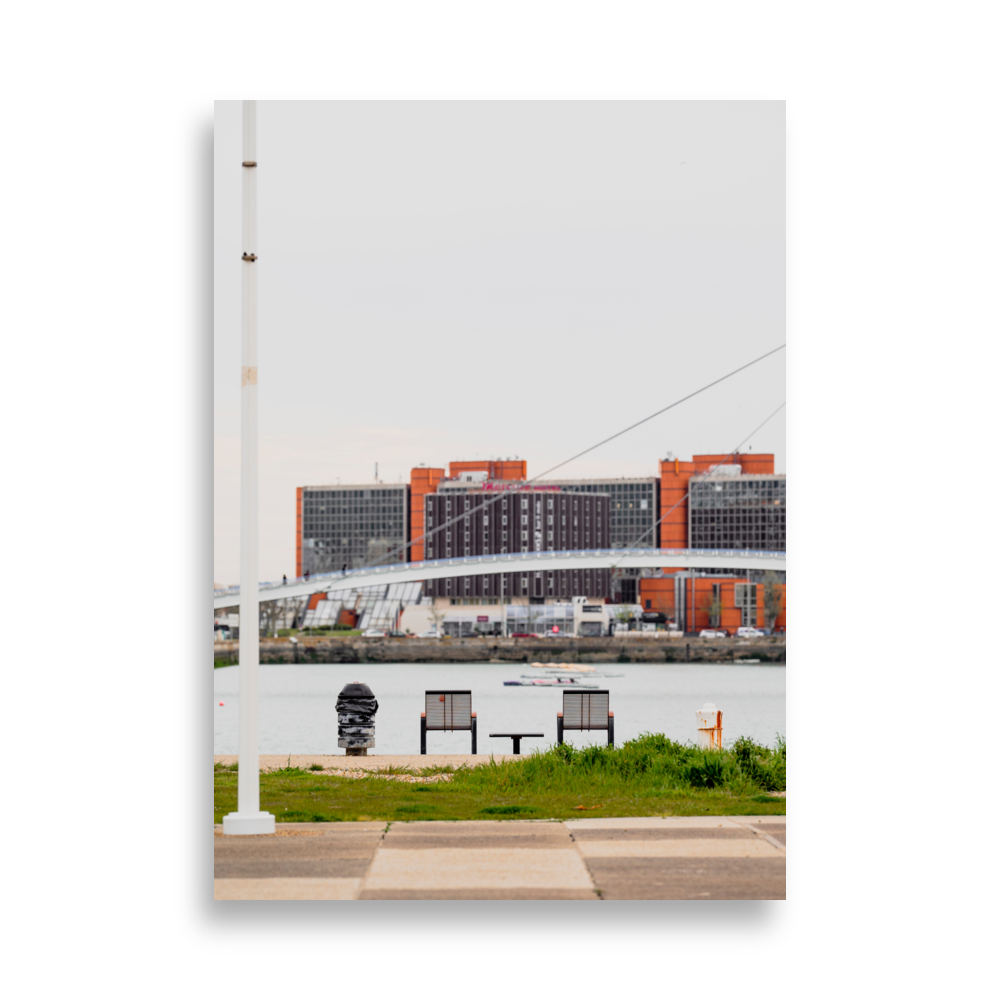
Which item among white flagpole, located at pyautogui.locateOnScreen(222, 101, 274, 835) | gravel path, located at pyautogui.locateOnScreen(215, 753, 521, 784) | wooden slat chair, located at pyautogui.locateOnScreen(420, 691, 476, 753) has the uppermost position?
white flagpole, located at pyautogui.locateOnScreen(222, 101, 274, 835)

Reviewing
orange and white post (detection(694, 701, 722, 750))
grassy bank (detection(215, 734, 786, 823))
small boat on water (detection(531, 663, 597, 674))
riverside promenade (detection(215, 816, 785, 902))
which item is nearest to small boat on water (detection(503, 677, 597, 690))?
small boat on water (detection(531, 663, 597, 674))

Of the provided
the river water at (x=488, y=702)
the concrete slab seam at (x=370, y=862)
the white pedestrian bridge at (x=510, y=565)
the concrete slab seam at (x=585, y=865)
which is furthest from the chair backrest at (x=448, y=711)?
the white pedestrian bridge at (x=510, y=565)

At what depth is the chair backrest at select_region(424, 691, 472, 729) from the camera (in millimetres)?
16250

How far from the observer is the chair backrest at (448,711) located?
16250mm

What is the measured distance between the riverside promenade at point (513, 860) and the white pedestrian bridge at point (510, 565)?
228ft

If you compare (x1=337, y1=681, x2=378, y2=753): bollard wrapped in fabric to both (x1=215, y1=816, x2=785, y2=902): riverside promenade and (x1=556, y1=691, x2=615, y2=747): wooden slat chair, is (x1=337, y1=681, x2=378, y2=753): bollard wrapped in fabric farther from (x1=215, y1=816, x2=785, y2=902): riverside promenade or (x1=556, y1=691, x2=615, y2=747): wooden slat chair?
(x1=215, y1=816, x2=785, y2=902): riverside promenade

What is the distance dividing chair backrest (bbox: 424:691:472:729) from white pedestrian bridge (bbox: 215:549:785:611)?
61.3 metres

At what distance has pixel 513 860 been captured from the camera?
725cm

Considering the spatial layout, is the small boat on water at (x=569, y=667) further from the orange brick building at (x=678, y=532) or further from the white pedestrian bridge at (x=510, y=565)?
the orange brick building at (x=678, y=532)

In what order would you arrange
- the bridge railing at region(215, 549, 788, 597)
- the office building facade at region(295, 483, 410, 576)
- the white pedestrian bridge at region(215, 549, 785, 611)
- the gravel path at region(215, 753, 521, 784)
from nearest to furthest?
the gravel path at region(215, 753, 521, 784) → the white pedestrian bridge at region(215, 549, 785, 611) → the bridge railing at region(215, 549, 788, 597) → the office building facade at region(295, 483, 410, 576)
